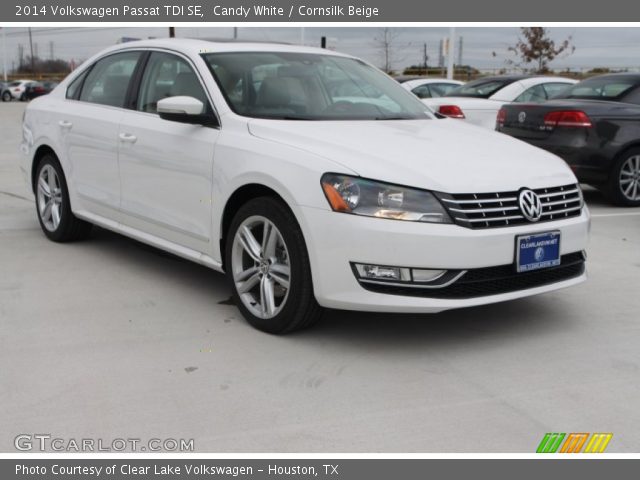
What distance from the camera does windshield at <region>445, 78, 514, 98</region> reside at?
13031 millimetres

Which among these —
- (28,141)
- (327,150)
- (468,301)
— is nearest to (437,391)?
(468,301)

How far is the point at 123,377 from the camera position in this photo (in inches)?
157

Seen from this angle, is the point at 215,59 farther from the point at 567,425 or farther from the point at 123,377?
the point at 567,425

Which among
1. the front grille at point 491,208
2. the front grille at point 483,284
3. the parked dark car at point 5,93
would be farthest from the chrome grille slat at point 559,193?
the parked dark car at point 5,93

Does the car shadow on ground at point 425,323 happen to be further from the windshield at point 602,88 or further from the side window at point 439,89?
the side window at point 439,89

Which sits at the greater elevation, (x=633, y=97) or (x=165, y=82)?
(x=165, y=82)

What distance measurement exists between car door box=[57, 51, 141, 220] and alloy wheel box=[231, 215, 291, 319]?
148 centimetres

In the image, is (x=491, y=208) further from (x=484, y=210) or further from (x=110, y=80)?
(x=110, y=80)

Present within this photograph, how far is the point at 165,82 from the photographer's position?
5.68m

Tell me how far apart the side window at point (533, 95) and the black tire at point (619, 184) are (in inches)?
152

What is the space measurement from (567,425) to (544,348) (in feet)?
3.29

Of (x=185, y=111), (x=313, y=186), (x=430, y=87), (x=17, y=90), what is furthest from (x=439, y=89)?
(x=17, y=90)

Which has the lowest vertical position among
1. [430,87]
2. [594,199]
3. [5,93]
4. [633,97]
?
[5,93]

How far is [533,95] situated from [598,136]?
4065mm
